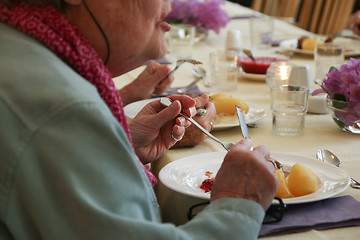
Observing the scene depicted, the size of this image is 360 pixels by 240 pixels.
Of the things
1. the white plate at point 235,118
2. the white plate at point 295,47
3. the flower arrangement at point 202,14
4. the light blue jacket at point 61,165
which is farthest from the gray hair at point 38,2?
the flower arrangement at point 202,14

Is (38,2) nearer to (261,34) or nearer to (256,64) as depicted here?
(256,64)

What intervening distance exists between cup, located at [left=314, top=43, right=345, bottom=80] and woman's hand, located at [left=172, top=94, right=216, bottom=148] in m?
0.86

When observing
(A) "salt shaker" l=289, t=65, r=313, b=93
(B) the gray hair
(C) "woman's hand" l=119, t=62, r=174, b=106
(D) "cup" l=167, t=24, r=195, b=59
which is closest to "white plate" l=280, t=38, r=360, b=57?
(D) "cup" l=167, t=24, r=195, b=59

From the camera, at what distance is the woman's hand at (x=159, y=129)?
115 centimetres

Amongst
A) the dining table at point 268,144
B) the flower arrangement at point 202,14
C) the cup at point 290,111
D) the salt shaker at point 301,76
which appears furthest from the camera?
the flower arrangement at point 202,14

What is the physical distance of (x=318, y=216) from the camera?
851mm

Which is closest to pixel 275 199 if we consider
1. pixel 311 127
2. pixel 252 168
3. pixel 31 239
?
pixel 252 168

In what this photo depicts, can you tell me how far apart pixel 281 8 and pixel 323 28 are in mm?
557

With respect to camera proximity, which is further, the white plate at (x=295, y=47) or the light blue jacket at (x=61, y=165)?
the white plate at (x=295, y=47)

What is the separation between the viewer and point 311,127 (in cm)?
139

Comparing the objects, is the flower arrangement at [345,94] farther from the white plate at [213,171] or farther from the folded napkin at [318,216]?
the folded napkin at [318,216]

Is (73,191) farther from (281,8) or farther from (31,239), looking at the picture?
(281,8)

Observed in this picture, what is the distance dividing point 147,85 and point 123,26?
0.89m

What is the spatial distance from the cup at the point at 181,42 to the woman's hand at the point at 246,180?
1.60 metres
